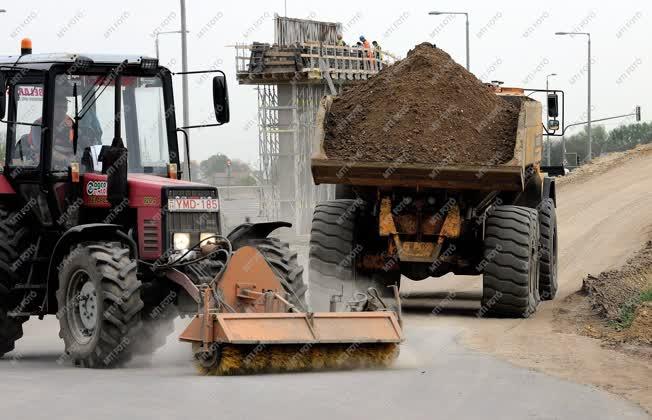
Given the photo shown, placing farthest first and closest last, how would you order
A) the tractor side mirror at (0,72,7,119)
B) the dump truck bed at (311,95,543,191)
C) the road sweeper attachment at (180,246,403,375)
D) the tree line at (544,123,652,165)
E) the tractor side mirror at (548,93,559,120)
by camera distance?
the tree line at (544,123,652,165)
the tractor side mirror at (548,93,559,120)
the dump truck bed at (311,95,543,191)
the tractor side mirror at (0,72,7,119)
the road sweeper attachment at (180,246,403,375)

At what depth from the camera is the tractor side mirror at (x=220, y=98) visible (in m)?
13.5

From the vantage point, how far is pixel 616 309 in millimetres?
17375

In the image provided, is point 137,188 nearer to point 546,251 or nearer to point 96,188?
point 96,188

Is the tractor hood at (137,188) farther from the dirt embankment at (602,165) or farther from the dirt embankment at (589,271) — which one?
the dirt embankment at (602,165)

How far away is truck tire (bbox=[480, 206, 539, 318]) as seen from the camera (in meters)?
17.2

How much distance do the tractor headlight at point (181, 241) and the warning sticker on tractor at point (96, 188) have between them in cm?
85

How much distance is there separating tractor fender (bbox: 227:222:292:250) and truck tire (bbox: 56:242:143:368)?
3.91 ft

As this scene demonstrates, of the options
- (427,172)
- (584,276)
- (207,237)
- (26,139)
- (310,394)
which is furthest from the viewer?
(584,276)

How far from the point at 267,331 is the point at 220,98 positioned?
2.92 metres

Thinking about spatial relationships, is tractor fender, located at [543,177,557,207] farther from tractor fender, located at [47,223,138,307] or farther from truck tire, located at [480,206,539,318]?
tractor fender, located at [47,223,138,307]

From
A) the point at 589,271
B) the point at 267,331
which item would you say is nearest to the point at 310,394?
the point at 267,331

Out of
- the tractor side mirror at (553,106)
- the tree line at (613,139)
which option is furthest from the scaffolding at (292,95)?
the tree line at (613,139)

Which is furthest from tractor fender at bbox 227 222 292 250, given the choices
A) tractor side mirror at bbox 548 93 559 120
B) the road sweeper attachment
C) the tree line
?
the tree line

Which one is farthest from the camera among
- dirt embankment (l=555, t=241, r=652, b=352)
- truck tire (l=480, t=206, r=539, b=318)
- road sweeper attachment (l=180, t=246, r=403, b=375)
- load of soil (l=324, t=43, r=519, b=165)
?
truck tire (l=480, t=206, r=539, b=318)
